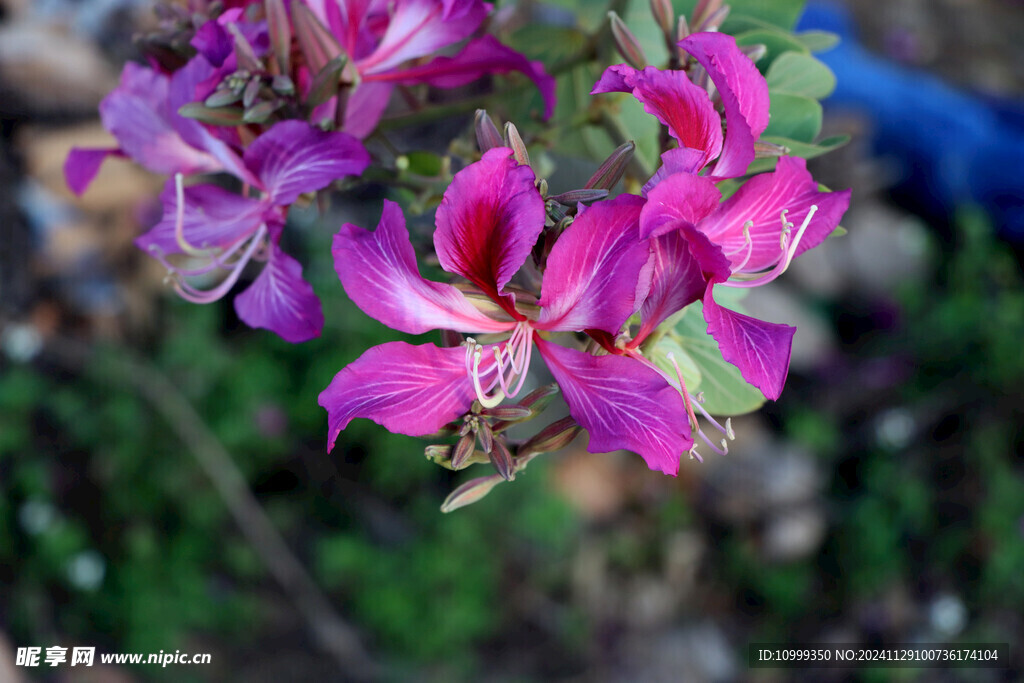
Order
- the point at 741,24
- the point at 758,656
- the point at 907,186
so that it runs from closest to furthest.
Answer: the point at 741,24 < the point at 758,656 < the point at 907,186

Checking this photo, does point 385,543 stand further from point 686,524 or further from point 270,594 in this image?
point 686,524

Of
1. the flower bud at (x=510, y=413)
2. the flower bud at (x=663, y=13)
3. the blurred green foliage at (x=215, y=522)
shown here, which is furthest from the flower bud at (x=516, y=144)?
the blurred green foliage at (x=215, y=522)

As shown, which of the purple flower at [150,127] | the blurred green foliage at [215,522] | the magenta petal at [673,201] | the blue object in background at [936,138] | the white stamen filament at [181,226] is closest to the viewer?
A: the magenta petal at [673,201]

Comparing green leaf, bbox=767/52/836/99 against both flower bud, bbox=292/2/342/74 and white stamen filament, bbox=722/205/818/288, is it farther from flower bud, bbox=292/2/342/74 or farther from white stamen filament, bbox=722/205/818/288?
flower bud, bbox=292/2/342/74

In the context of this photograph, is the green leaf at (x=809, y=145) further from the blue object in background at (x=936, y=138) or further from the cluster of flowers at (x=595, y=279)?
the blue object in background at (x=936, y=138)

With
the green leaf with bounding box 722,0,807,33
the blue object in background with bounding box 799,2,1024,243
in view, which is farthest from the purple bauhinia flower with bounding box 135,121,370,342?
the blue object in background with bounding box 799,2,1024,243

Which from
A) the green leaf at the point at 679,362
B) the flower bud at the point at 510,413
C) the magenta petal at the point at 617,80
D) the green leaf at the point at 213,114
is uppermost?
the magenta petal at the point at 617,80

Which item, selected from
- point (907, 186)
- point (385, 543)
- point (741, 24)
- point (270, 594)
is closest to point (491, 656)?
point (385, 543)
